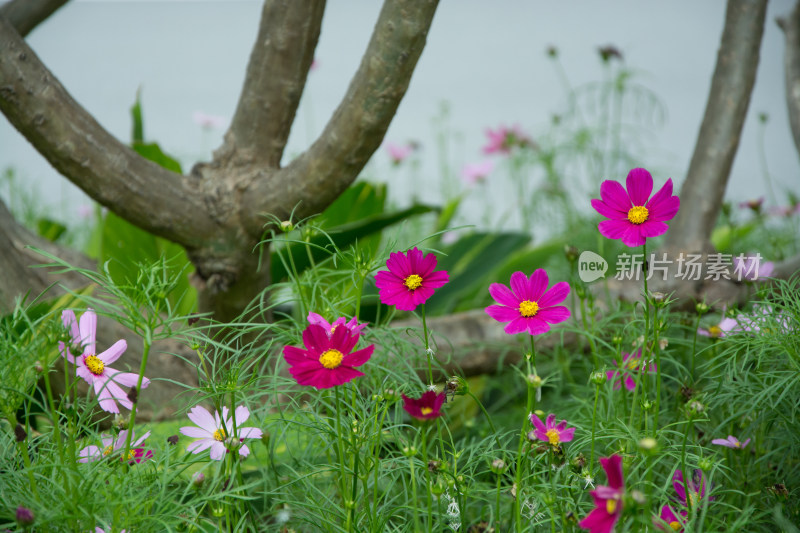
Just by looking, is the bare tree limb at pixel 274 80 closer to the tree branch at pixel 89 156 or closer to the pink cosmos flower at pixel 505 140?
the tree branch at pixel 89 156

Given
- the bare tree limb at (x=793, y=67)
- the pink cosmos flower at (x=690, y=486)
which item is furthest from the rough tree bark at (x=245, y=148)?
the bare tree limb at (x=793, y=67)

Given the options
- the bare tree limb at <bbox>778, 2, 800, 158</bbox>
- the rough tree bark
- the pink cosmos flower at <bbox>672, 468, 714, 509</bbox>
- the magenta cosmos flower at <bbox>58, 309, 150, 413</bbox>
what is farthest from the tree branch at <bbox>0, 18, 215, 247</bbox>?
the bare tree limb at <bbox>778, 2, 800, 158</bbox>

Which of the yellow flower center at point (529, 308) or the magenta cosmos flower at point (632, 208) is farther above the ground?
the magenta cosmos flower at point (632, 208)

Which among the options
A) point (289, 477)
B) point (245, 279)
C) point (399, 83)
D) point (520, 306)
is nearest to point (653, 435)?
point (520, 306)

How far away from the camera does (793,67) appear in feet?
4.15

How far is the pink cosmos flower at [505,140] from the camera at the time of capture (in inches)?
67.3

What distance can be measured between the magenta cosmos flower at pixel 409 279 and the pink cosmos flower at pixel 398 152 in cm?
155

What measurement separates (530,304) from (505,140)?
1313mm

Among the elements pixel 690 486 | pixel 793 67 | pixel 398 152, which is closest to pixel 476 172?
pixel 398 152

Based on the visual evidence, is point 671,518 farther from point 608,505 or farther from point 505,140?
point 505,140

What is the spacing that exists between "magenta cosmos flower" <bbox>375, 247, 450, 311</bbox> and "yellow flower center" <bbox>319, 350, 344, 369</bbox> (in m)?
0.07

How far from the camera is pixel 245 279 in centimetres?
85

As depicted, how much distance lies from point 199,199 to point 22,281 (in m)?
0.22

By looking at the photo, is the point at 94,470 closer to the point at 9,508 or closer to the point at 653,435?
the point at 9,508
